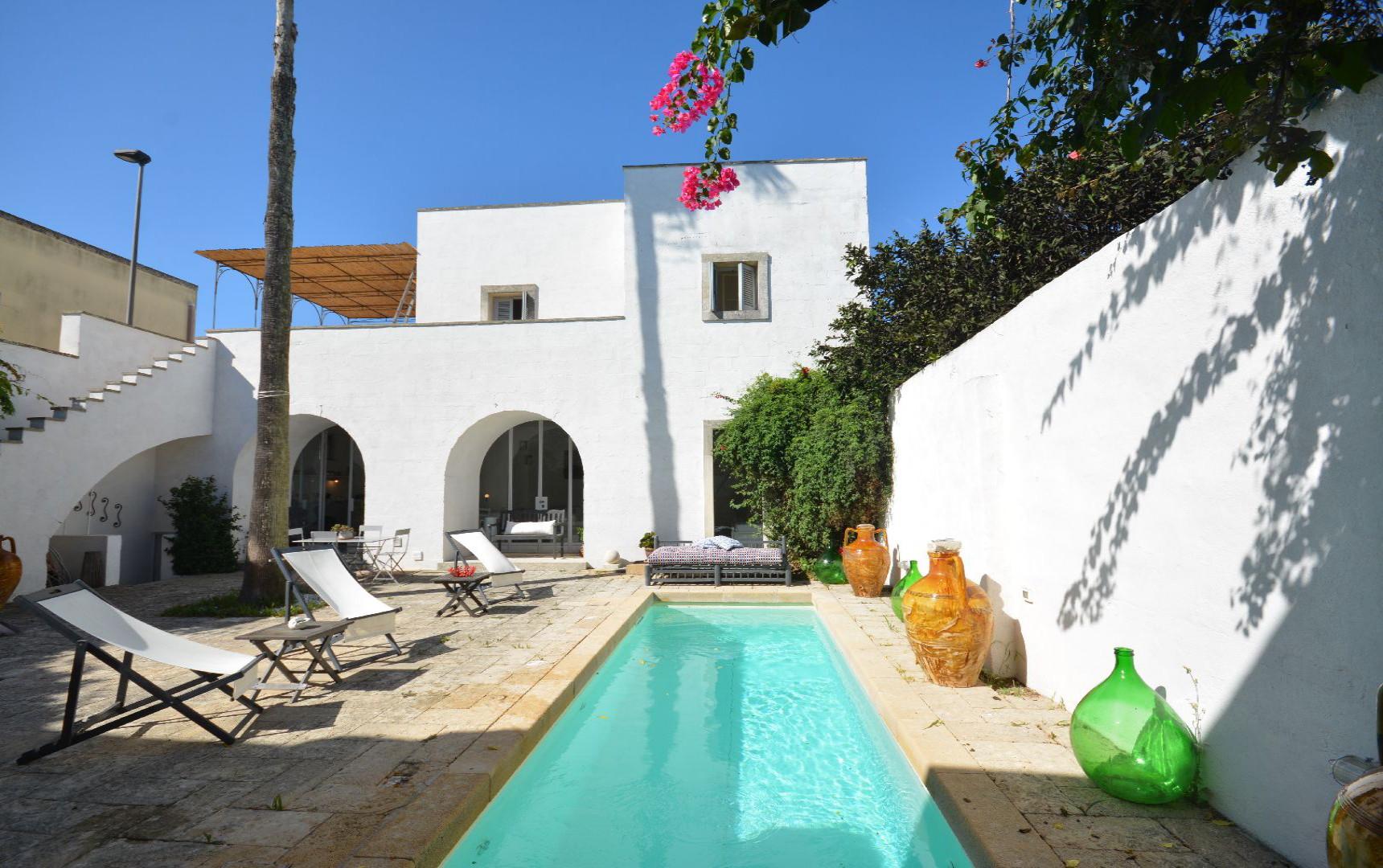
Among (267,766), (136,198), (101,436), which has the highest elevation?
(136,198)

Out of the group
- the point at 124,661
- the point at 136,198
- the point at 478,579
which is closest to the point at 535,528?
the point at 478,579

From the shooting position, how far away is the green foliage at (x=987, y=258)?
6871 millimetres

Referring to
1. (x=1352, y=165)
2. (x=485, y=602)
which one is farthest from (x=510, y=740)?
(x=485, y=602)

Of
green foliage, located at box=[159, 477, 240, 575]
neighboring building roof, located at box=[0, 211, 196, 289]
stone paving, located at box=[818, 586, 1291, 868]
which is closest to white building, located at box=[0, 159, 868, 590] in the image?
green foliage, located at box=[159, 477, 240, 575]

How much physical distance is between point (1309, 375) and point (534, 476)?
13158 mm

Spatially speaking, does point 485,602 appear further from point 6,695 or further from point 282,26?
point 282,26

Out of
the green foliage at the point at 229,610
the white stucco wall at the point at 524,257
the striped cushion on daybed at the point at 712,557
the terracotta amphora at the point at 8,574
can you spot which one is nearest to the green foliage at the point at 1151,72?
→ the striped cushion on daybed at the point at 712,557

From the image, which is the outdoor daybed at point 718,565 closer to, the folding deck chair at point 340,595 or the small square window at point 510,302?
the folding deck chair at point 340,595

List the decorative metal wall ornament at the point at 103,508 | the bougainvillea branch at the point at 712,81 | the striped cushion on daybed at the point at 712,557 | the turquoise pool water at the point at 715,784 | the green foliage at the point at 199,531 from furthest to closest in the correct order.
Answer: the green foliage at the point at 199,531 < the decorative metal wall ornament at the point at 103,508 < the striped cushion on daybed at the point at 712,557 < the turquoise pool water at the point at 715,784 < the bougainvillea branch at the point at 712,81

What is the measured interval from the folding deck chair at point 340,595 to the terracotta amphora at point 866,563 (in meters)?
5.31

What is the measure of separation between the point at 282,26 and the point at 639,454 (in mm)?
7517

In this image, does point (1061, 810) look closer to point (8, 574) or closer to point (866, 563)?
point (866, 563)

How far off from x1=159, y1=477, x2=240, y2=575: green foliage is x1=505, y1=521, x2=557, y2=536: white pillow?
4.62m

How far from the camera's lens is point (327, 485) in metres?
15.0
